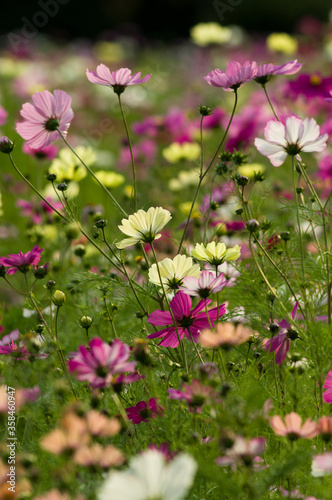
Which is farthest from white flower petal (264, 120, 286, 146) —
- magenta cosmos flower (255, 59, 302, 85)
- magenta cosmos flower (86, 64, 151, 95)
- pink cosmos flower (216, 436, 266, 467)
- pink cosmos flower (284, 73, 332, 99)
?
pink cosmos flower (284, 73, 332, 99)

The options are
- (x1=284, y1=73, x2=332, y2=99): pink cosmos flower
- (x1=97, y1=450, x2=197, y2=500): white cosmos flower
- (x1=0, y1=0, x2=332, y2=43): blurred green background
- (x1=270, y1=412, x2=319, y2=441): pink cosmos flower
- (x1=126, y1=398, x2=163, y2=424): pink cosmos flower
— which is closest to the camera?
(x1=97, y1=450, x2=197, y2=500): white cosmos flower

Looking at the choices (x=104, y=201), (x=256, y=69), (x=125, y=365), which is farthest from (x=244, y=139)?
(x=125, y=365)

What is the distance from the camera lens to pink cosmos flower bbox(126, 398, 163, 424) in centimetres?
70

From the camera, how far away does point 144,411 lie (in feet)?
2.29

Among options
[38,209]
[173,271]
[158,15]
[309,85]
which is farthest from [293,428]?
[158,15]

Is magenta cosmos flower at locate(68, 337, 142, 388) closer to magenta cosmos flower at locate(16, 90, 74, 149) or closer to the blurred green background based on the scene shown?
magenta cosmos flower at locate(16, 90, 74, 149)

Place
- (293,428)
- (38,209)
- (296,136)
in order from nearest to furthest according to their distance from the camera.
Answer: (293,428) < (296,136) < (38,209)

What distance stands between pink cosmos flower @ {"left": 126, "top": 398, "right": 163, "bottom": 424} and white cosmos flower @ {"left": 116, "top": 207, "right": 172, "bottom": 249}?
0.22 metres

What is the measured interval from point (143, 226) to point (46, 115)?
25 centimetres

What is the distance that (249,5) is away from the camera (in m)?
9.44

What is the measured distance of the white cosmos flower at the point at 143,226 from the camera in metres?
0.79

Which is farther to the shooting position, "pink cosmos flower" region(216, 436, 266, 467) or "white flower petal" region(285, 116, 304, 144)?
"white flower petal" region(285, 116, 304, 144)

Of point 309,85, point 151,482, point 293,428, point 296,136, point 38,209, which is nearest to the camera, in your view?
point 151,482

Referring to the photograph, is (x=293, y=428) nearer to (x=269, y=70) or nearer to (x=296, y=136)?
(x=296, y=136)
